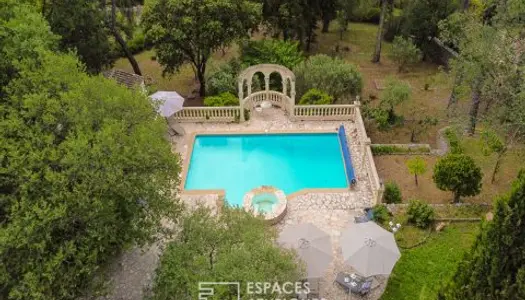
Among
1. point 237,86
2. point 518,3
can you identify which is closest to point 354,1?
point 237,86

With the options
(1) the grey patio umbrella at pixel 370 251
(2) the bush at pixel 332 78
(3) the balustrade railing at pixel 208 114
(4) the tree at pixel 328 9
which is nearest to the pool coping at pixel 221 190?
(3) the balustrade railing at pixel 208 114

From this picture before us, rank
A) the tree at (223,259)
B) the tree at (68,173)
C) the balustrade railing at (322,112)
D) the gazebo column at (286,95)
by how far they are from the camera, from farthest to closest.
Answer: the gazebo column at (286,95) < the balustrade railing at (322,112) < the tree at (223,259) < the tree at (68,173)

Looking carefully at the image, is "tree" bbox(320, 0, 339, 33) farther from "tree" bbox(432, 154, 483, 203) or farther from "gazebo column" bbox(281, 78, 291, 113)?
"tree" bbox(432, 154, 483, 203)

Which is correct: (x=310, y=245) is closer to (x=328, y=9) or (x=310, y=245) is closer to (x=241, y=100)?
(x=241, y=100)

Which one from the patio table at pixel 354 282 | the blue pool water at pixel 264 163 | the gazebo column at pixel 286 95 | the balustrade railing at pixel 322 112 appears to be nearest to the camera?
the patio table at pixel 354 282

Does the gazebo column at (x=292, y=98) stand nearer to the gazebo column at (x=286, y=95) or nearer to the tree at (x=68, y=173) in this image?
the gazebo column at (x=286, y=95)

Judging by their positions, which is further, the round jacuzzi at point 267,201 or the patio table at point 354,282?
the round jacuzzi at point 267,201

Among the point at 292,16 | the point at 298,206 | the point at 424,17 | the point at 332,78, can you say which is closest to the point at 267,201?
the point at 298,206

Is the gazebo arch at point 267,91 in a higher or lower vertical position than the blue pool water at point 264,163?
higher
